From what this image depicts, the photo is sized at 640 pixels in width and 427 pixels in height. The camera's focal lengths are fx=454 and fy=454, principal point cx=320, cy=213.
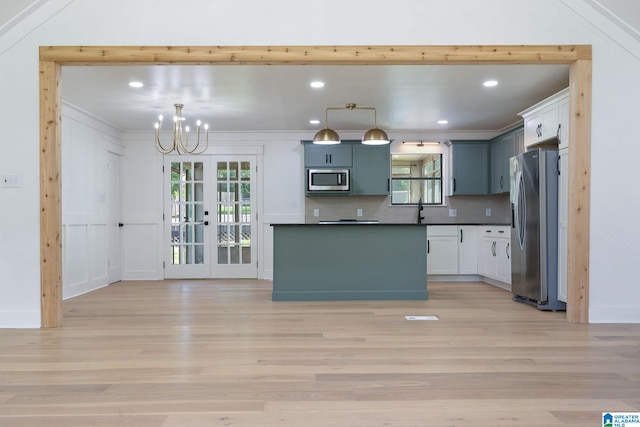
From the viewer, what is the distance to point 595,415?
198 cm

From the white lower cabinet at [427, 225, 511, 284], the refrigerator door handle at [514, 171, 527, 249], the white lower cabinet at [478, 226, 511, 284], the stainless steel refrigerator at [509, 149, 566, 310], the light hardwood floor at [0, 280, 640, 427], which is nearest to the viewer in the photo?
the light hardwood floor at [0, 280, 640, 427]

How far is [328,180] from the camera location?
699 cm

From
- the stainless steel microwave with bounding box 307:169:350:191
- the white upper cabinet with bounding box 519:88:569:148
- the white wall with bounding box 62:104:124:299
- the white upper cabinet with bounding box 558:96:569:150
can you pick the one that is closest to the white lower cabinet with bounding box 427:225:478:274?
the stainless steel microwave with bounding box 307:169:350:191

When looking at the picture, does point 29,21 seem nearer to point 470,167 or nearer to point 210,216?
point 210,216

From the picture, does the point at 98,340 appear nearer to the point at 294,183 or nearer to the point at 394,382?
the point at 394,382

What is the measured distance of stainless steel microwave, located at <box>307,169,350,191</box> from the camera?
699 centimetres

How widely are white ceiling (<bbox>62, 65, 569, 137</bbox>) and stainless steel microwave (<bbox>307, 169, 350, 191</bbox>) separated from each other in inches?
29.1

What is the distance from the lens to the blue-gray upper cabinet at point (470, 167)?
23.4 feet

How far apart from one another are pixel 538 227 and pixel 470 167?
2.83m

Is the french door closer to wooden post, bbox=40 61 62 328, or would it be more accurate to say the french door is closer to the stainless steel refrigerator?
wooden post, bbox=40 61 62 328

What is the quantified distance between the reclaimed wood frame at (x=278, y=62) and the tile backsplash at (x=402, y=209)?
3590 mm

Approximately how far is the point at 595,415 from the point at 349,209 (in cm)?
552

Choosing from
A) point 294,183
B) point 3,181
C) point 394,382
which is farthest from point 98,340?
point 294,183

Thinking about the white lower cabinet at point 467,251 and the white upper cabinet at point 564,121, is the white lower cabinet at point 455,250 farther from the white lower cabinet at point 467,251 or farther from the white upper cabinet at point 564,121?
the white upper cabinet at point 564,121
